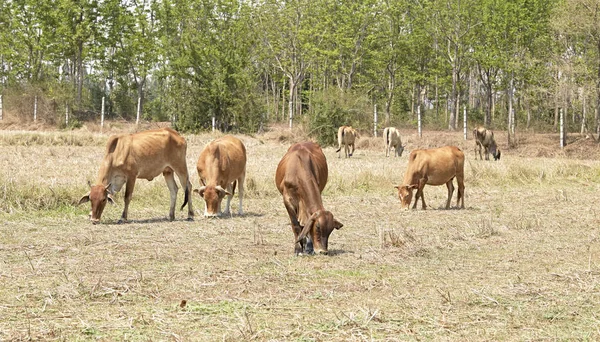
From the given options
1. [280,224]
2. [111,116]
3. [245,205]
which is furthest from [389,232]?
[111,116]

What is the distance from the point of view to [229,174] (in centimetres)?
1499

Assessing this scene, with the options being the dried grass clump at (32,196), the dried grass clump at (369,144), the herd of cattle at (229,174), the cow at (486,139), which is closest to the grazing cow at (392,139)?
the cow at (486,139)

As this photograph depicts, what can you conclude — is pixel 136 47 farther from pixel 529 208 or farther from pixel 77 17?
pixel 529 208

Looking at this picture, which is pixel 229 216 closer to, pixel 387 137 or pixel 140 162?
pixel 140 162

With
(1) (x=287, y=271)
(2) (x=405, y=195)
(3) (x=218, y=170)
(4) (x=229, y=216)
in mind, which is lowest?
(4) (x=229, y=216)

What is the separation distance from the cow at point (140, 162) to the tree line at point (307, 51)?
22.8 meters

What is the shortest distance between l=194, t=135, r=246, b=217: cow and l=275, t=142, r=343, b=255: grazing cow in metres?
3.31

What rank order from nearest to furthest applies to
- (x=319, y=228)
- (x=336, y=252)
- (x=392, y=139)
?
1. (x=319, y=228)
2. (x=336, y=252)
3. (x=392, y=139)

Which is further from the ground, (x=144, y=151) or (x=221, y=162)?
(x=144, y=151)

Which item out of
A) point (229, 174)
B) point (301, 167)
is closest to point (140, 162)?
point (229, 174)

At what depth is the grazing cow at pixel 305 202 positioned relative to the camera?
969 centimetres

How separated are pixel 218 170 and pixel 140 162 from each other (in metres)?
1.49

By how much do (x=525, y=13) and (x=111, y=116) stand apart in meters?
31.9

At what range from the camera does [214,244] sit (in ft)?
36.3
